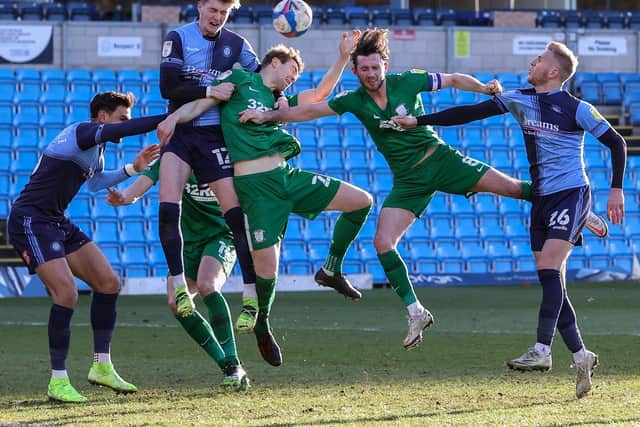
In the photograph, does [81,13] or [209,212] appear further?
[81,13]

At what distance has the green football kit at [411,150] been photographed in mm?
8273

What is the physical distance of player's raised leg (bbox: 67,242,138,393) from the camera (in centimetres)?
772

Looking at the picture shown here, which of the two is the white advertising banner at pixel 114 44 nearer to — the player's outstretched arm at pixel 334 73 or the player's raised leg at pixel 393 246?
the player's outstretched arm at pixel 334 73

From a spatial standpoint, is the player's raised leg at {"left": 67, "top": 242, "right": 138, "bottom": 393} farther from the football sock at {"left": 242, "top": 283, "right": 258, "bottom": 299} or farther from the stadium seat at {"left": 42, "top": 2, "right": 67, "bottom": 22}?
the stadium seat at {"left": 42, "top": 2, "right": 67, "bottom": 22}

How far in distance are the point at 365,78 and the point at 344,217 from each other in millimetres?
1071

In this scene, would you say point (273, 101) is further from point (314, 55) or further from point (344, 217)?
point (314, 55)

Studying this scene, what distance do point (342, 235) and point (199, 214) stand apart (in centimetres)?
109

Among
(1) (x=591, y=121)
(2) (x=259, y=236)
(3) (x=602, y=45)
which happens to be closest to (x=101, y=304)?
(2) (x=259, y=236)

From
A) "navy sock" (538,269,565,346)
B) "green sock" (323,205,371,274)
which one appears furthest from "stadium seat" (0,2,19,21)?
"navy sock" (538,269,565,346)

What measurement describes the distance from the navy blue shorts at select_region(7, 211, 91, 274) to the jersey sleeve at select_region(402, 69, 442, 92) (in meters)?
2.73

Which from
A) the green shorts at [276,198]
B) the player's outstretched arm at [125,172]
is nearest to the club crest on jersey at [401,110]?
the green shorts at [276,198]

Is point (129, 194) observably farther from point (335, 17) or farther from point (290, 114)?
point (335, 17)

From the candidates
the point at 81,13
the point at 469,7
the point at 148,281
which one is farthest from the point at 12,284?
the point at 469,7

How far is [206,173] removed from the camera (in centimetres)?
805
